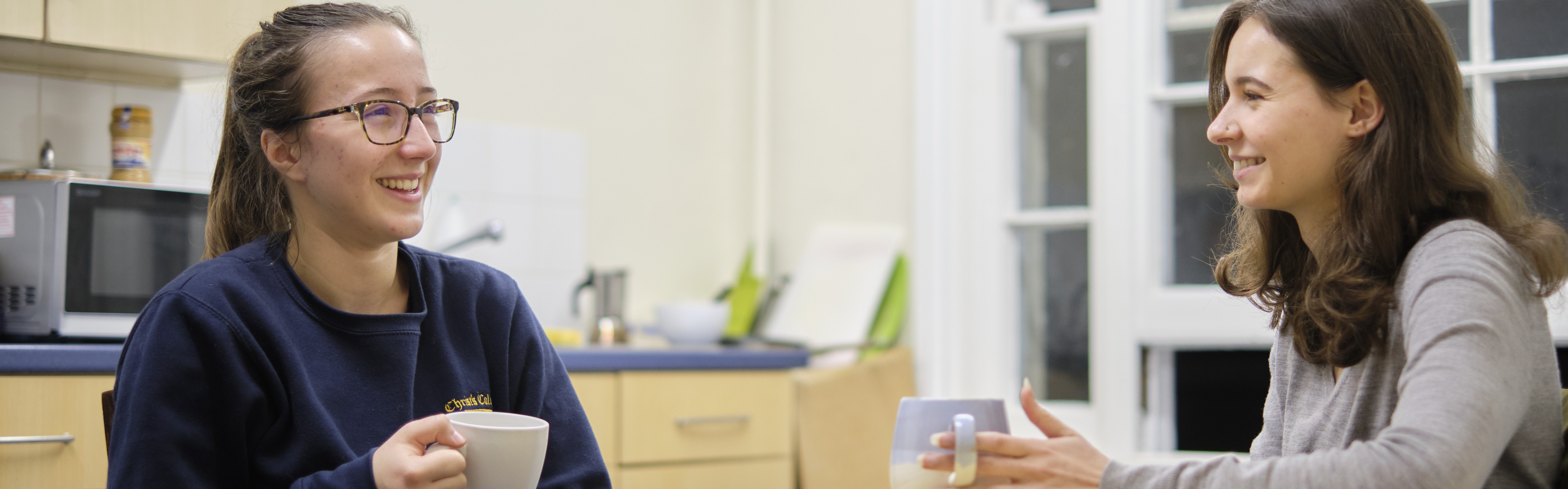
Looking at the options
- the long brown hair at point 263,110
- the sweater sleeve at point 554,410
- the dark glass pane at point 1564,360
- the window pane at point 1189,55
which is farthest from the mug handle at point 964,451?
the window pane at point 1189,55

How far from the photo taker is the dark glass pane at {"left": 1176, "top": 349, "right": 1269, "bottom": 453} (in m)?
2.68

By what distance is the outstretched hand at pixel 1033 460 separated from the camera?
825mm

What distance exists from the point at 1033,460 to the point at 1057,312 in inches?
85.7

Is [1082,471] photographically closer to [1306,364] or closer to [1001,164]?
[1306,364]

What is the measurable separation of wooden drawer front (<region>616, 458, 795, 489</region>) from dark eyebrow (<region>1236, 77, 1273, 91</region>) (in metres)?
1.71

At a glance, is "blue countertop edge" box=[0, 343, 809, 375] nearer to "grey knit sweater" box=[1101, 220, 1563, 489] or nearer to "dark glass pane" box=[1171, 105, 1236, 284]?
"dark glass pane" box=[1171, 105, 1236, 284]

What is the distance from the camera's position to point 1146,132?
2742 mm

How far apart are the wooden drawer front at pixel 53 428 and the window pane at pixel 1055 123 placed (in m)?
2.16

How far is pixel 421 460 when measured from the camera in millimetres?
841

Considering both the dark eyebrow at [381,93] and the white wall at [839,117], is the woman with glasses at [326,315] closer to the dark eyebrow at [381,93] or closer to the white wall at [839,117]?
the dark eyebrow at [381,93]

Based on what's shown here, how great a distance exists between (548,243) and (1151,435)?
1.62 metres

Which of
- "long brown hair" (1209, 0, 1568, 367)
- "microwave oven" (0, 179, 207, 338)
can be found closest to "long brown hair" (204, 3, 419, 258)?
"microwave oven" (0, 179, 207, 338)

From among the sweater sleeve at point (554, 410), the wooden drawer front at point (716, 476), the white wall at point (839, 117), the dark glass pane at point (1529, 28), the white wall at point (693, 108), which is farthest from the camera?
the white wall at point (839, 117)

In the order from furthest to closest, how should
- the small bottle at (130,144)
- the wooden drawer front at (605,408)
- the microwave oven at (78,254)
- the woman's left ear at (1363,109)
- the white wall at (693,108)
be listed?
the white wall at (693,108)
the wooden drawer front at (605,408)
the small bottle at (130,144)
the microwave oven at (78,254)
the woman's left ear at (1363,109)
